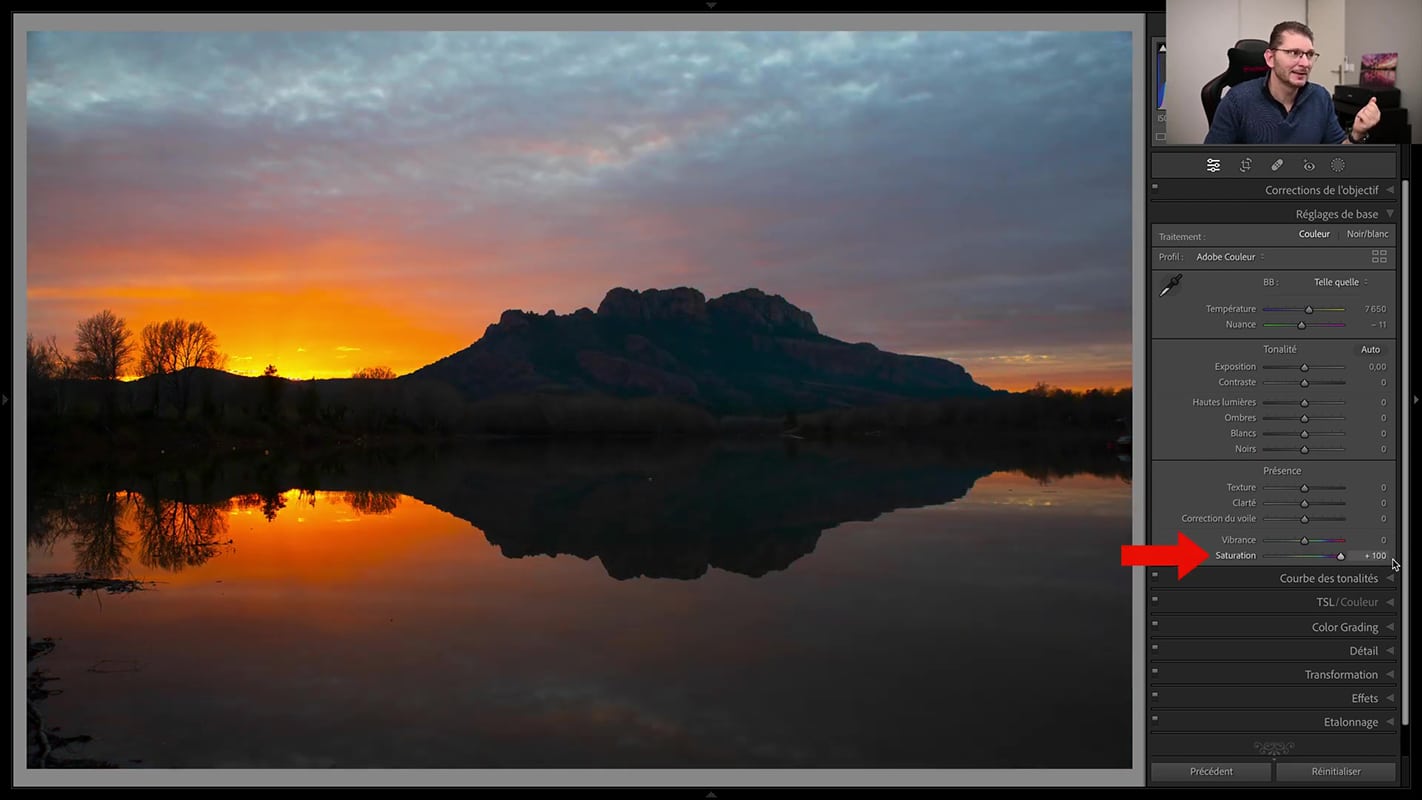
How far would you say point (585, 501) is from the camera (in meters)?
35.7

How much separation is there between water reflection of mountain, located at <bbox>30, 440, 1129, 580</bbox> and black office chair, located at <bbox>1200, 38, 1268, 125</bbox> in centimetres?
1591

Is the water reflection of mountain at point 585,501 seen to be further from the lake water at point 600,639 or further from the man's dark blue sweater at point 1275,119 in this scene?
the man's dark blue sweater at point 1275,119

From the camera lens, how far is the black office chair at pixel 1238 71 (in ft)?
16.5

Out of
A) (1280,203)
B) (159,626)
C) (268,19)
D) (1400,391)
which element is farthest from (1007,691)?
(159,626)

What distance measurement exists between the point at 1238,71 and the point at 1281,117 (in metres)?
0.41

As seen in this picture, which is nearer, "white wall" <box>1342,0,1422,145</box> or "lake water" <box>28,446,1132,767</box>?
"white wall" <box>1342,0,1422,145</box>

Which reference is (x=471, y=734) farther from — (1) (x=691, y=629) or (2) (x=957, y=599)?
(2) (x=957, y=599)

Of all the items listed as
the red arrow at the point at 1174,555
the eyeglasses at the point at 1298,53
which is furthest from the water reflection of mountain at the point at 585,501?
the eyeglasses at the point at 1298,53

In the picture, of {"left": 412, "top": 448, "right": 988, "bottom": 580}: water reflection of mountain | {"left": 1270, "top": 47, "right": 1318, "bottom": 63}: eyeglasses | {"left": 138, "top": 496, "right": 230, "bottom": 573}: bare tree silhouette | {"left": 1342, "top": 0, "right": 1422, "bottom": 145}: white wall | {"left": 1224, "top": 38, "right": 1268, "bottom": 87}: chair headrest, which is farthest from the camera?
{"left": 412, "top": 448, "right": 988, "bottom": 580}: water reflection of mountain

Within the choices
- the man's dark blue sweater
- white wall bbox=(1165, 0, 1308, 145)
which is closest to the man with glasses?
the man's dark blue sweater

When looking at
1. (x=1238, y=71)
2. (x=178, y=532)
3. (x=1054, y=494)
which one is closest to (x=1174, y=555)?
(x=1238, y=71)

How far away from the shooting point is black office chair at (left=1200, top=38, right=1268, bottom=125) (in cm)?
504

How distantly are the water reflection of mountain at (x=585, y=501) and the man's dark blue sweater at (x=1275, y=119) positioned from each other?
15.9 m

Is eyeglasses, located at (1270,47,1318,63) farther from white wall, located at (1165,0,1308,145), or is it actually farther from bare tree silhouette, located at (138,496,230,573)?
bare tree silhouette, located at (138,496,230,573)
